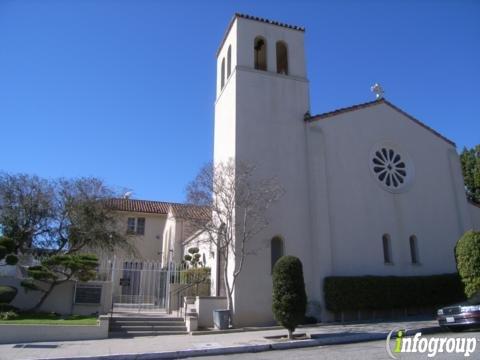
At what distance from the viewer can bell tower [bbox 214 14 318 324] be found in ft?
56.4

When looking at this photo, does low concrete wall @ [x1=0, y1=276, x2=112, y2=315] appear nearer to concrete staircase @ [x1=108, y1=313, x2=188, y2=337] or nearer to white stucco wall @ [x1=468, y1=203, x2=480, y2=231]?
concrete staircase @ [x1=108, y1=313, x2=188, y2=337]

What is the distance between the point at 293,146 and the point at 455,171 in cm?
1009

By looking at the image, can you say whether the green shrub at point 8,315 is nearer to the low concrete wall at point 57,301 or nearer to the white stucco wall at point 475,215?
the low concrete wall at point 57,301

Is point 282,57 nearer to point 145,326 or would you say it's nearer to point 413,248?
point 413,248

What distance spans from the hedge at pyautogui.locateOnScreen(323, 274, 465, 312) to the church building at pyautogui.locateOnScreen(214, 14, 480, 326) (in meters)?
0.68

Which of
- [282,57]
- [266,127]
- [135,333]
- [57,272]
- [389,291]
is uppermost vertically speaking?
[282,57]

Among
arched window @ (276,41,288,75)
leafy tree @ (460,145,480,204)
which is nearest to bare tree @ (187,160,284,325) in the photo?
arched window @ (276,41,288,75)

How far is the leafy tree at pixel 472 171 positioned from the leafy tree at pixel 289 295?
75.7ft

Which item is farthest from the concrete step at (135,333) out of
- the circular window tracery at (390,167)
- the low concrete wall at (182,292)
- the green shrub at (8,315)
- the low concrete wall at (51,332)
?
the circular window tracery at (390,167)

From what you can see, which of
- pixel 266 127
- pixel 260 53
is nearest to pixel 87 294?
pixel 266 127

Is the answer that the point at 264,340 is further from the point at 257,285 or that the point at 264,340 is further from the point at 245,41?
the point at 245,41

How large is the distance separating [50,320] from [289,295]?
8.34 metres

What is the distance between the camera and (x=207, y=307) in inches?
632

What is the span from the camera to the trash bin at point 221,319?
15281 millimetres
